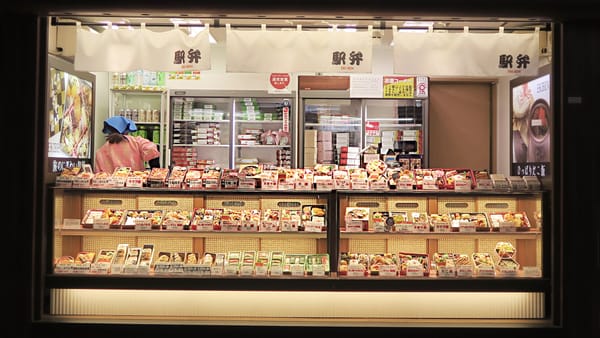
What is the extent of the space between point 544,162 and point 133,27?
346 centimetres

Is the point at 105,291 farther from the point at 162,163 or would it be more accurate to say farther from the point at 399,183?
the point at 162,163

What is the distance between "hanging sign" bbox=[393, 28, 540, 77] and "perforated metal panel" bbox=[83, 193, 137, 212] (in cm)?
234

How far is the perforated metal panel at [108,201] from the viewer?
4.64m

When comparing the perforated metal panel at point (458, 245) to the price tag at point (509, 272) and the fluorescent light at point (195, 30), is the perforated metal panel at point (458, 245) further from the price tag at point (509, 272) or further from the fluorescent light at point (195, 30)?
the fluorescent light at point (195, 30)

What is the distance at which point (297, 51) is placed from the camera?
4.45 metres

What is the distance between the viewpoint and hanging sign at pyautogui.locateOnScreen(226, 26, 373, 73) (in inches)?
175

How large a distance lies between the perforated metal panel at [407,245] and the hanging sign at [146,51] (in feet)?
6.67

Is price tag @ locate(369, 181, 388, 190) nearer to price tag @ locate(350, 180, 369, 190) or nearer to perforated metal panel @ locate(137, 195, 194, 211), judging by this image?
price tag @ locate(350, 180, 369, 190)

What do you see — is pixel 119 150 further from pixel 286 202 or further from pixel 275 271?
pixel 275 271

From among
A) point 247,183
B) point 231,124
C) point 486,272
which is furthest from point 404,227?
point 231,124

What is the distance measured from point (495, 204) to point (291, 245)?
166cm

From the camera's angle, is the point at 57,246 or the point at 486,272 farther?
the point at 57,246
